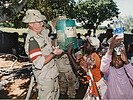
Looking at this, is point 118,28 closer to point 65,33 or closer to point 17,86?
point 65,33

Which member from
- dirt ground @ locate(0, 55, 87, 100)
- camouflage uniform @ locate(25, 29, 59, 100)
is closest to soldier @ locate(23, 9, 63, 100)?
camouflage uniform @ locate(25, 29, 59, 100)

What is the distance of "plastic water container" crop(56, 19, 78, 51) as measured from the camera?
600cm

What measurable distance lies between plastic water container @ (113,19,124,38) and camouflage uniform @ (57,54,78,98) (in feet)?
10.0

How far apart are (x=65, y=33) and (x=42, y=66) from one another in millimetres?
1177

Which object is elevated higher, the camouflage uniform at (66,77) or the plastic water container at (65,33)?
the plastic water container at (65,33)

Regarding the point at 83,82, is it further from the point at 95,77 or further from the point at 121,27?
the point at 121,27

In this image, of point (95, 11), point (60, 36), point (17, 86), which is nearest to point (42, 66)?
point (60, 36)

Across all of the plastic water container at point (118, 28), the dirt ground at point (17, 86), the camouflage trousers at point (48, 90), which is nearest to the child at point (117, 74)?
the plastic water container at point (118, 28)

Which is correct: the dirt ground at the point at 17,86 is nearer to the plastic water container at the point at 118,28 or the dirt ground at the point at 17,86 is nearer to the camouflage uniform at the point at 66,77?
the camouflage uniform at the point at 66,77

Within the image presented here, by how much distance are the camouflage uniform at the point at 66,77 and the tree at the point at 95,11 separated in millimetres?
52210

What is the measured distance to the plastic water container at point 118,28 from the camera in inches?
160

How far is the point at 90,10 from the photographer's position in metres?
62.7

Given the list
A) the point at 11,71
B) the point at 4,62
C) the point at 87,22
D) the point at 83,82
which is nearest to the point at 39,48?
the point at 83,82

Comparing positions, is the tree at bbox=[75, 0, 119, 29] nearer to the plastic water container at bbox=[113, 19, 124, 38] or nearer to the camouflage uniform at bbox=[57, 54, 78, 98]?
the camouflage uniform at bbox=[57, 54, 78, 98]
